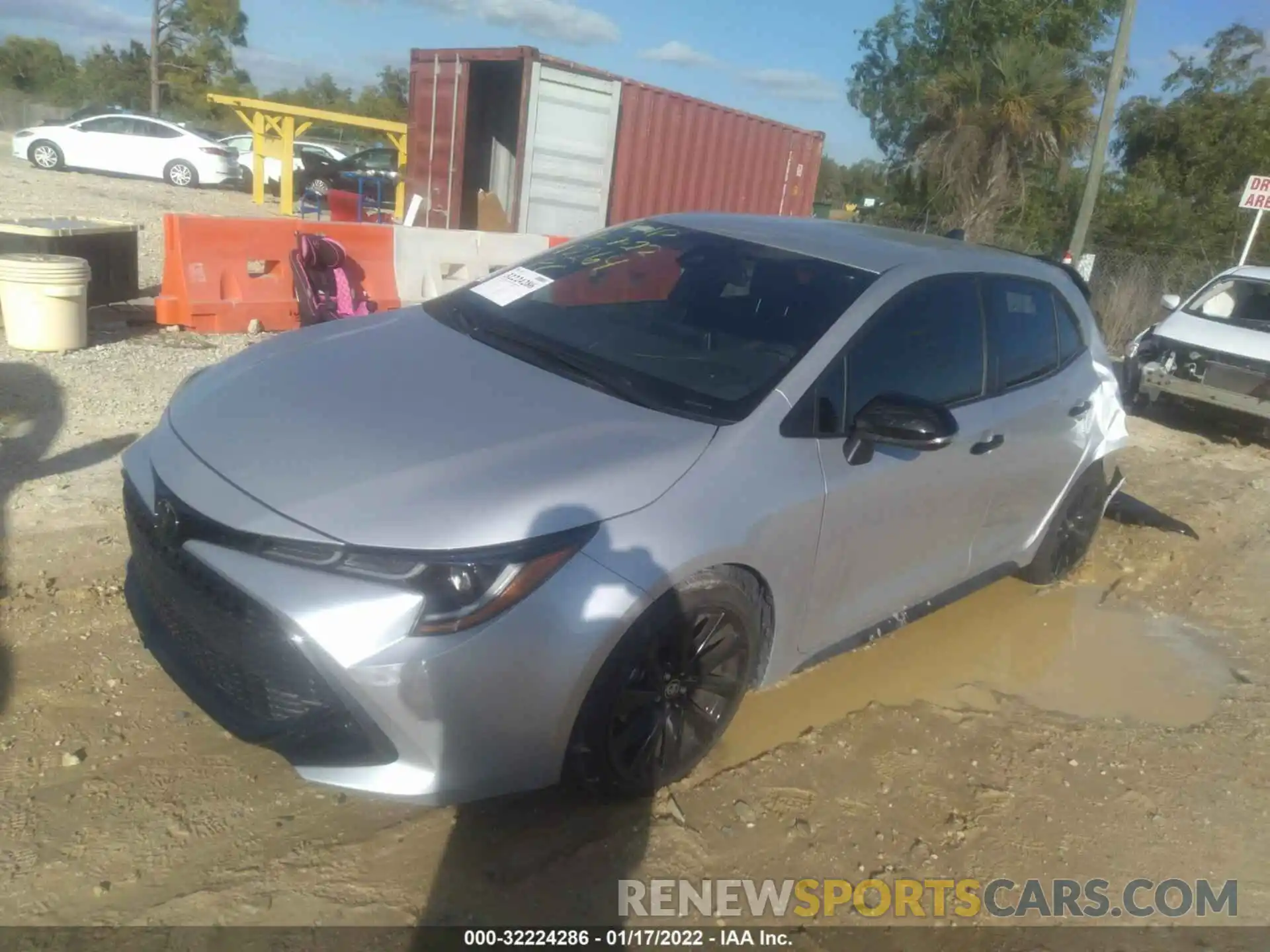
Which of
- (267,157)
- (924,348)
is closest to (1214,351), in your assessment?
(924,348)

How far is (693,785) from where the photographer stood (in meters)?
3.20

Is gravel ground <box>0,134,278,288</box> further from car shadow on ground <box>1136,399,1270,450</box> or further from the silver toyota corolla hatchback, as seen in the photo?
car shadow on ground <box>1136,399,1270,450</box>

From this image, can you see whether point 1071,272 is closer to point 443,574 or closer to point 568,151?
point 443,574

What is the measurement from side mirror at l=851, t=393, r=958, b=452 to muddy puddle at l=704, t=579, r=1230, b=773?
1.10 m

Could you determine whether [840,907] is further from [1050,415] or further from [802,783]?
[1050,415]

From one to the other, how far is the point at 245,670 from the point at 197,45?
1930 inches

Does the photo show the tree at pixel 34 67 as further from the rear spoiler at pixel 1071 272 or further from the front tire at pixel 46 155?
the rear spoiler at pixel 1071 272

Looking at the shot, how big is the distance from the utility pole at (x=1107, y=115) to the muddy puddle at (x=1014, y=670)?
978cm

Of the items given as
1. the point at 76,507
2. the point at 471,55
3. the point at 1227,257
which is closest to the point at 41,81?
the point at 471,55

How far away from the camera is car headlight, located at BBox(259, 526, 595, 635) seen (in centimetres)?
238

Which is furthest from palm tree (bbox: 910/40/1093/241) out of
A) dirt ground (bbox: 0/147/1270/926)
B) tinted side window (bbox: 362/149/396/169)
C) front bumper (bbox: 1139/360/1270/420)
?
dirt ground (bbox: 0/147/1270/926)

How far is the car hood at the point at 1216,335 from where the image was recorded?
9242 mm

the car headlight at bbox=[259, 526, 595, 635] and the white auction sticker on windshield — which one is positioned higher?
the white auction sticker on windshield

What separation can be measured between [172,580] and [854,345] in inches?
86.9
